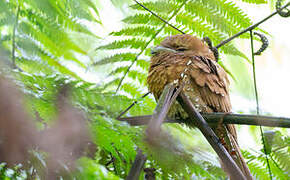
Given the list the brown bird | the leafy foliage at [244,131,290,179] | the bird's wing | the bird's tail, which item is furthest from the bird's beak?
the leafy foliage at [244,131,290,179]

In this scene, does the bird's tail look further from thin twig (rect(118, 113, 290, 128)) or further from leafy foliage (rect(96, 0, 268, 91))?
leafy foliage (rect(96, 0, 268, 91))

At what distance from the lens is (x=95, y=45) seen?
105 inches

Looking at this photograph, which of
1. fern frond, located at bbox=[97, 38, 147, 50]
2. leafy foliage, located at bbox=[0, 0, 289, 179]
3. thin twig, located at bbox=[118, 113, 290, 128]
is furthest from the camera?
fern frond, located at bbox=[97, 38, 147, 50]

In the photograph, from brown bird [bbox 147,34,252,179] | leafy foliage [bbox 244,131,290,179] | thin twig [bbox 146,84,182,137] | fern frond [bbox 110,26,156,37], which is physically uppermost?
fern frond [bbox 110,26,156,37]

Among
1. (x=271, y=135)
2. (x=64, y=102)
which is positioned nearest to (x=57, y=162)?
(x=64, y=102)

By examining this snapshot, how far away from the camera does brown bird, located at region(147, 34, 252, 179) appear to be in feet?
6.07

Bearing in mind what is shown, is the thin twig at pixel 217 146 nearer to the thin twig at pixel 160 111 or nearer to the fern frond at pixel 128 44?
the thin twig at pixel 160 111

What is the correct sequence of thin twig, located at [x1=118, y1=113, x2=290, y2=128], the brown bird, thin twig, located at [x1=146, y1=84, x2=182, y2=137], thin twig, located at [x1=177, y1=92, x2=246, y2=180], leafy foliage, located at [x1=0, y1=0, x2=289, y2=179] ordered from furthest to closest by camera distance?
the brown bird
leafy foliage, located at [x1=0, y1=0, x2=289, y2=179]
thin twig, located at [x1=118, y1=113, x2=290, y2=128]
thin twig, located at [x1=177, y1=92, x2=246, y2=180]
thin twig, located at [x1=146, y1=84, x2=182, y2=137]

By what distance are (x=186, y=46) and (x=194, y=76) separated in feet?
0.94

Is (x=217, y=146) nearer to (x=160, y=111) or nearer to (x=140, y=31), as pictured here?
(x=160, y=111)

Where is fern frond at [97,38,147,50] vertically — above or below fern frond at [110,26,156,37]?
below

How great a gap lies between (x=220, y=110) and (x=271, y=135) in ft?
1.55

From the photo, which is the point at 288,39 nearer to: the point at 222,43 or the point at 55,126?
the point at 222,43

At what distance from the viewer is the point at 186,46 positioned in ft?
6.75
